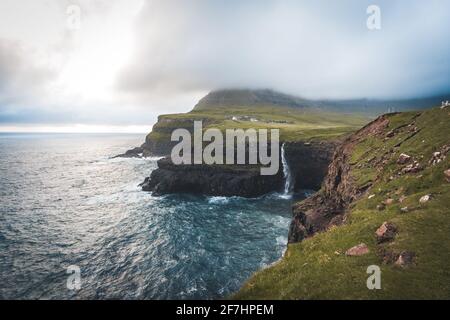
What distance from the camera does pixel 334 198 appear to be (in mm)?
47656

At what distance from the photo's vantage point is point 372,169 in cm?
3875

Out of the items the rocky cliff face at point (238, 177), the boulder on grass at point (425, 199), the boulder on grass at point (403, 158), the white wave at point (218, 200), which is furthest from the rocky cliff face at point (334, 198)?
the rocky cliff face at point (238, 177)

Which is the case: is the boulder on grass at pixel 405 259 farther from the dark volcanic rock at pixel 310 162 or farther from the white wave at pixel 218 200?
the dark volcanic rock at pixel 310 162

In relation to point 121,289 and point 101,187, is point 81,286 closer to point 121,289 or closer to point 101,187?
point 121,289

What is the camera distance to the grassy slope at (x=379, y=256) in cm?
1603

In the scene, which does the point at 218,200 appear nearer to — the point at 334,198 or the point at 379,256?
the point at 334,198

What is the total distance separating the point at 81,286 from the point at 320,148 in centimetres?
8625

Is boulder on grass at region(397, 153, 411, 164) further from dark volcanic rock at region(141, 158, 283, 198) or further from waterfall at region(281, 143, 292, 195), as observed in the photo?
waterfall at region(281, 143, 292, 195)

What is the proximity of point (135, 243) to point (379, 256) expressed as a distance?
157 ft

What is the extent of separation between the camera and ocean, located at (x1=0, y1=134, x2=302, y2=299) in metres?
41.4

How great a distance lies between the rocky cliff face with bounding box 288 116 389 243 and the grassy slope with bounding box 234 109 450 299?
928 cm

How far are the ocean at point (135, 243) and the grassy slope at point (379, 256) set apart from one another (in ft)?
72.3
